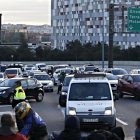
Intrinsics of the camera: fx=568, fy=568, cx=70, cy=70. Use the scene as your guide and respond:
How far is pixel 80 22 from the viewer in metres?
146

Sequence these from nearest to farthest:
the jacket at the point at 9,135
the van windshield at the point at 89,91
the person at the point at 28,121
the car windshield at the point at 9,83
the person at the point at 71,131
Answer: the jacket at the point at 9,135, the person at the point at 71,131, the person at the point at 28,121, the van windshield at the point at 89,91, the car windshield at the point at 9,83

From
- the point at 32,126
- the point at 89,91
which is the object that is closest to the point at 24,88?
the point at 89,91

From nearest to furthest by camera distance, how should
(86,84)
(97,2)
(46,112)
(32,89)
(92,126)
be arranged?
1. (92,126)
2. (86,84)
3. (46,112)
4. (32,89)
5. (97,2)

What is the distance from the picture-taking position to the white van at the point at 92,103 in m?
17.6

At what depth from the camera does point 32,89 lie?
1231 inches

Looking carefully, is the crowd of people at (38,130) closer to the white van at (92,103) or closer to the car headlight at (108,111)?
the white van at (92,103)

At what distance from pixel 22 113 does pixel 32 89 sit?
21664mm

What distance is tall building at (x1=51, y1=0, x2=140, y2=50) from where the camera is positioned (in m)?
137

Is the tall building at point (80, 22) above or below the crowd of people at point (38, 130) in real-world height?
above

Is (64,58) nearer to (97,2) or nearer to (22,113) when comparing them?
(97,2)

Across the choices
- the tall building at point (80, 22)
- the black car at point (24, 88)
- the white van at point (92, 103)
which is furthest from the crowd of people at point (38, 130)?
the tall building at point (80, 22)

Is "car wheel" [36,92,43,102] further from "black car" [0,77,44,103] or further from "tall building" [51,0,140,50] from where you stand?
"tall building" [51,0,140,50]

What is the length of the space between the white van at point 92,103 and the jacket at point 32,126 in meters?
7.37

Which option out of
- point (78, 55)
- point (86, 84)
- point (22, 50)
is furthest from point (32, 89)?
point (22, 50)
